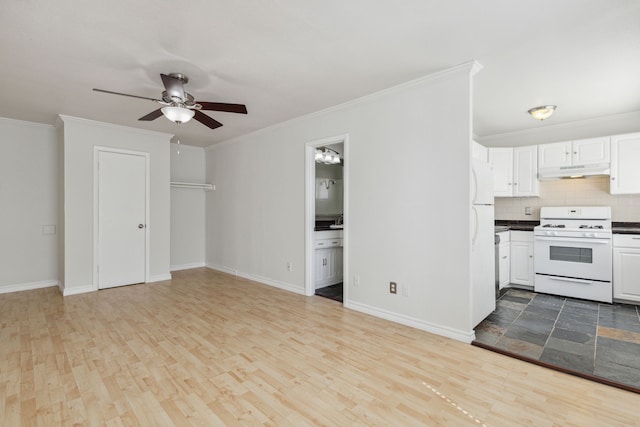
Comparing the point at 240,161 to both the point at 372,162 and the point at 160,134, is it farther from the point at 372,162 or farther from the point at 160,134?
the point at 372,162

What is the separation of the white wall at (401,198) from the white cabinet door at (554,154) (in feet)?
9.12

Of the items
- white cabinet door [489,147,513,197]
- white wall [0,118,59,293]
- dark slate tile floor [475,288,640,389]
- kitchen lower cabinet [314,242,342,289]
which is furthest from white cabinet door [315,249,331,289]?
Answer: white wall [0,118,59,293]

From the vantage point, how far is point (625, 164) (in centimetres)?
407

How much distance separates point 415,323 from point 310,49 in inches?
109

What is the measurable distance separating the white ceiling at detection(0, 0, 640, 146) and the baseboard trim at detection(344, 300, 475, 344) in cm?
244

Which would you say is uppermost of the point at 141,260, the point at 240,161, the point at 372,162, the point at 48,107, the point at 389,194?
the point at 48,107

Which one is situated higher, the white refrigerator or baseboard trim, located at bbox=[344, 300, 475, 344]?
the white refrigerator

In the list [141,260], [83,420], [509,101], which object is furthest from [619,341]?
[141,260]

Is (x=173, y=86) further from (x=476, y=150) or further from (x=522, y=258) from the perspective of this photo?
(x=522, y=258)

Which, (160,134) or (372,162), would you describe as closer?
(372,162)

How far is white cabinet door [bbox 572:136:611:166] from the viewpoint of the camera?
13.7 feet

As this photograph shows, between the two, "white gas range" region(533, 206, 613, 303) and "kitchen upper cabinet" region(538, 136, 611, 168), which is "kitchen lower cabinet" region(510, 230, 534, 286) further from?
"kitchen upper cabinet" region(538, 136, 611, 168)

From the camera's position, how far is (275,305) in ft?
12.8

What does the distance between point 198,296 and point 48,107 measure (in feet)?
10.0
